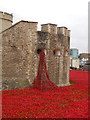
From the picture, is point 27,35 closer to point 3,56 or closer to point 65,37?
point 3,56

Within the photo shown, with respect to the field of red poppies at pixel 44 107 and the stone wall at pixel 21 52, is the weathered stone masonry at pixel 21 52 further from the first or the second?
the field of red poppies at pixel 44 107

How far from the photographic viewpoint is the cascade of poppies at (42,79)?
62.5 feet

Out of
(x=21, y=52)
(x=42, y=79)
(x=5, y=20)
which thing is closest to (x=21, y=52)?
(x=21, y=52)

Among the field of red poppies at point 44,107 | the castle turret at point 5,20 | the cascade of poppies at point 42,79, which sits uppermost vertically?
the castle turret at point 5,20

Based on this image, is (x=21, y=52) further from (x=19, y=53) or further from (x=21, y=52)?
(x=19, y=53)

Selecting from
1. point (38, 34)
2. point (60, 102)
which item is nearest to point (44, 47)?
point (38, 34)

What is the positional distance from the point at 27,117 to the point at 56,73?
11.9m

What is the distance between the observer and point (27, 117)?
10.5 meters

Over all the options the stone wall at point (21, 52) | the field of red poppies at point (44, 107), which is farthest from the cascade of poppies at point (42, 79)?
the field of red poppies at point (44, 107)

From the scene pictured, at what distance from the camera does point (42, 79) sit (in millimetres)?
19312

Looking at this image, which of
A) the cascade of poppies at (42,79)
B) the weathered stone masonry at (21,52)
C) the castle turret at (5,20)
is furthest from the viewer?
the castle turret at (5,20)

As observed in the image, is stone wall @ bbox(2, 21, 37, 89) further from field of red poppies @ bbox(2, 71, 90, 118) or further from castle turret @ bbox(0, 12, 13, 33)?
castle turret @ bbox(0, 12, 13, 33)

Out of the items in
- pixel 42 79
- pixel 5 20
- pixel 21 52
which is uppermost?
pixel 5 20

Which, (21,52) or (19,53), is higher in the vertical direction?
(21,52)
